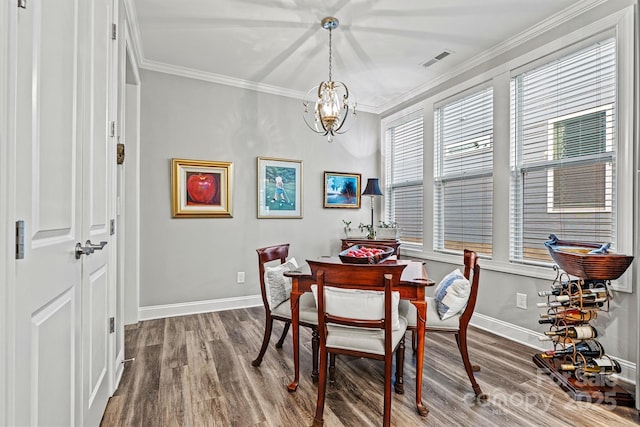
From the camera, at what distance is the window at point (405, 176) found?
14.2ft

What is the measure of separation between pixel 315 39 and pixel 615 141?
99.5 inches

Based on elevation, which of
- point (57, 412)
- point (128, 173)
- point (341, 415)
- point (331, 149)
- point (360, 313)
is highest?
point (331, 149)

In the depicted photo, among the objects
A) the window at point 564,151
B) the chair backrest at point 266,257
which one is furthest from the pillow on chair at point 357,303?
the window at point 564,151

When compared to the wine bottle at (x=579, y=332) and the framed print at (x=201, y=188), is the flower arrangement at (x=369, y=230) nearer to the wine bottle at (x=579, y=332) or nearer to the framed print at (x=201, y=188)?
the framed print at (x=201, y=188)

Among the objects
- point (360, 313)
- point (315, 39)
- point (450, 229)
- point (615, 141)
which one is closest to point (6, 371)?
point (360, 313)

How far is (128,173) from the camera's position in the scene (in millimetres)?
3342

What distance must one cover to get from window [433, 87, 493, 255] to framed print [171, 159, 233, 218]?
2519 millimetres

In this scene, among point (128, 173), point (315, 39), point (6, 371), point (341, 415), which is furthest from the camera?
point (128, 173)

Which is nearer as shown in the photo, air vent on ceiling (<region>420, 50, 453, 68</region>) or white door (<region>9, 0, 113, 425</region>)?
white door (<region>9, 0, 113, 425</region>)

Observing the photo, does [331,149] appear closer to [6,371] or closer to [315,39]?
[315,39]

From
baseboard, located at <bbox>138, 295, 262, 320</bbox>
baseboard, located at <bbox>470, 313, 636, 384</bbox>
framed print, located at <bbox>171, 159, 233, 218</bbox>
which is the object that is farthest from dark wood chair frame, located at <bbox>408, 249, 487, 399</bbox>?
framed print, located at <bbox>171, 159, 233, 218</bbox>

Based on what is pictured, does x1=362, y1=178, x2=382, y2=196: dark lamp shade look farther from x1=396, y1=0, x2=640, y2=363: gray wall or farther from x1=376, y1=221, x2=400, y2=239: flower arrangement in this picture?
x1=396, y1=0, x2=640, y2=363: gray wall

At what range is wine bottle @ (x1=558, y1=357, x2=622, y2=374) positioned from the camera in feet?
7.03

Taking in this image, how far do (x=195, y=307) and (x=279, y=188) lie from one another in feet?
5.69
